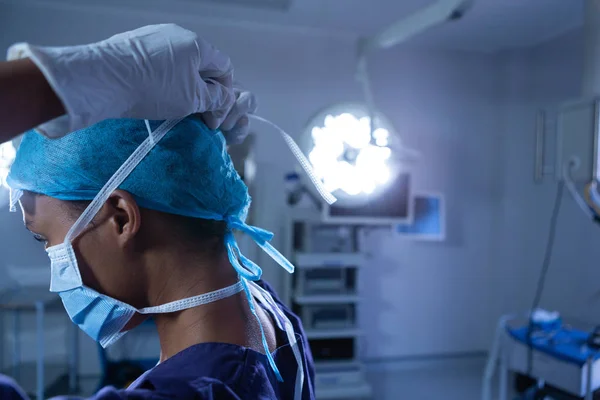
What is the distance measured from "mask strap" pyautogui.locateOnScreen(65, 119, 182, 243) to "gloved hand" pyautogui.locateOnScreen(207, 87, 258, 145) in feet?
0.22

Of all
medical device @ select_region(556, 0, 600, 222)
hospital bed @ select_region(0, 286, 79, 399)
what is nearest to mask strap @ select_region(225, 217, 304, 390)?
medical device @ select_region(556, 0, 600, 222)

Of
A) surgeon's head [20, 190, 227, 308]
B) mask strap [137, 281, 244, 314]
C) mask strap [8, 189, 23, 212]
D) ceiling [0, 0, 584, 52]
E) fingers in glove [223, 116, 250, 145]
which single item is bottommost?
mask strap [137, 281, 244, 314]

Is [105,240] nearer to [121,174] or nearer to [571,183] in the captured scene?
[121,174]

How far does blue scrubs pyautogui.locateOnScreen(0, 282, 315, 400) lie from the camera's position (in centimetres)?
50

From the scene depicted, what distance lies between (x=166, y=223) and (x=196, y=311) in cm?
15

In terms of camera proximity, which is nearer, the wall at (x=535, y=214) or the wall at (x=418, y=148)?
the wall at (x=535, y=214)

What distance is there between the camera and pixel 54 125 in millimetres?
432

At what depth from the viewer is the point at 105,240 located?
65 cm

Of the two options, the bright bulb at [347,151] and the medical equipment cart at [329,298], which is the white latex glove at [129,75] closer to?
the bright bulb at [347,151]

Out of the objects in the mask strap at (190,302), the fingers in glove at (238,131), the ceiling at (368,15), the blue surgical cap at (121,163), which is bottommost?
the mask strap at (190,302)

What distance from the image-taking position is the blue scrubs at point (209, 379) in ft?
1.63

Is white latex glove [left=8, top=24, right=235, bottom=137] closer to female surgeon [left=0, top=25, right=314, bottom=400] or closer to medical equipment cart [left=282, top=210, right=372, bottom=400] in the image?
female surgeon [left=0, top=25, right=314, bottom=400]

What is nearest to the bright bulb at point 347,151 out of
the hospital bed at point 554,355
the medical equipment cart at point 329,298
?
the medical equipment cart at point 329,298

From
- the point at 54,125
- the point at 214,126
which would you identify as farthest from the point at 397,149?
the point at 54,125
